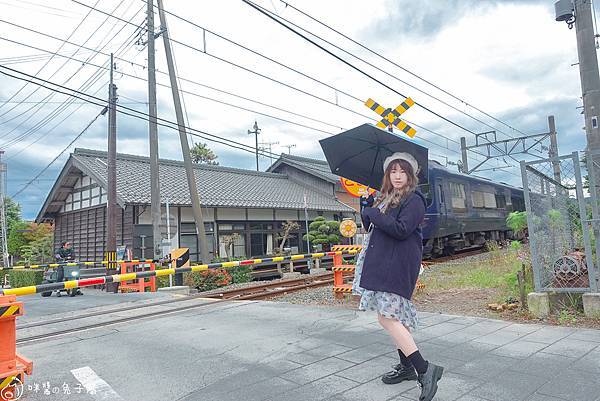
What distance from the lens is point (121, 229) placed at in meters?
16.6

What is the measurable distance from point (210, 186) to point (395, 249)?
18271 millimetres

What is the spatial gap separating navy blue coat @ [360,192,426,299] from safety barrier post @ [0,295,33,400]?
7.77ft

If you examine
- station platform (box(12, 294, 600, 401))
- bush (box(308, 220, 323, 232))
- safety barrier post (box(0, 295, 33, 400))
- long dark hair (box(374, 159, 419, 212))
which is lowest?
station platform (box(12, 294, 600, 401))

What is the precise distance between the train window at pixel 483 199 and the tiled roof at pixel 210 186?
8545mm

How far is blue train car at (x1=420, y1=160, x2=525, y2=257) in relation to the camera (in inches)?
479

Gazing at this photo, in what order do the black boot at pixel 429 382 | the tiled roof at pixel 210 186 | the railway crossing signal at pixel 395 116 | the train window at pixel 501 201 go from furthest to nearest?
the train window at pixel 501 201
the tiled roof at pixel 210 186
the railway crossing signal at pixel 395 116
the black boot at pixel 429 382

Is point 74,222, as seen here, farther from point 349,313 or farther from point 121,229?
point 349,313

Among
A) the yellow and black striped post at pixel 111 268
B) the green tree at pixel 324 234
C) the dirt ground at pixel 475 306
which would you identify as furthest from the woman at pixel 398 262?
the green tree at pixel 324 234

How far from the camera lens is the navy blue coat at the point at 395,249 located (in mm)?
2715

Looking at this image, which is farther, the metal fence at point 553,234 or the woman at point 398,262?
the metal fence at point 553,234

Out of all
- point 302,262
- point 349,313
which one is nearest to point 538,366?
point 349,313

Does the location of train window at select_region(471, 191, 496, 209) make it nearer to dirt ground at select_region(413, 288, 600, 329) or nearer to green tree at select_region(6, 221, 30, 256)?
dirt ground at select_region(413, 288, 600, 329)

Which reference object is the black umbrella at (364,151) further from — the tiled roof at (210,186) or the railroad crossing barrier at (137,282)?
the tiled roof at (210,186)

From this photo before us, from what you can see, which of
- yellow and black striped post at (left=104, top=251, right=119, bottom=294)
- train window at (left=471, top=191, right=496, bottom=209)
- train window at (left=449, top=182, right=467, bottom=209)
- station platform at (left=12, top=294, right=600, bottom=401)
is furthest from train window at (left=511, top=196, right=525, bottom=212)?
yellow and black striped post at (left=104, top=251, right=119, bottom=294)
